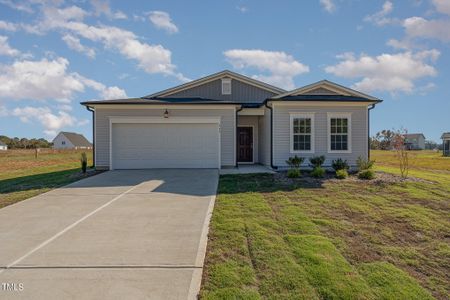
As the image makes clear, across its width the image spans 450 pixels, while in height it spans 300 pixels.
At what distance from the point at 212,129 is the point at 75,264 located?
34.9ft

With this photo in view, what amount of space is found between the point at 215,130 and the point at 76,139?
7249 centimetres

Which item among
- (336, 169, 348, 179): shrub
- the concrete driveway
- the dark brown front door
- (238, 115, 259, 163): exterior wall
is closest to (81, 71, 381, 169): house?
(238, 115, 259, 163): exterior wall

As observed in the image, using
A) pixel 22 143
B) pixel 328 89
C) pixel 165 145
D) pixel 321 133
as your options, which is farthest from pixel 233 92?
pixel 22 143

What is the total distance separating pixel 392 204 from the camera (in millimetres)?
7785

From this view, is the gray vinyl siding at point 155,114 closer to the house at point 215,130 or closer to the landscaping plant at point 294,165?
the house at point 215,130

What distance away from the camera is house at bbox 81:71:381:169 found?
14.1m

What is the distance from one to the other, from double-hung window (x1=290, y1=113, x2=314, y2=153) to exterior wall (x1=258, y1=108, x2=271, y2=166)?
1189 mm

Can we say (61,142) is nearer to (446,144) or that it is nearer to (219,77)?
(219,77)

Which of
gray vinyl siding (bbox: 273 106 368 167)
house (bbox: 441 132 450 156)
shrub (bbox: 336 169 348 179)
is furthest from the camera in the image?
house (bbox: 441 132 450 156)

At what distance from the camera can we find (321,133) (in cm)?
1424

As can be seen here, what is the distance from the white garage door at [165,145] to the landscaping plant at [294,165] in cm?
338

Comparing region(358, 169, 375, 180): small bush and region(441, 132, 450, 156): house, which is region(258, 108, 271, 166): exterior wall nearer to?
region(358, 169, 375, 180): small bush

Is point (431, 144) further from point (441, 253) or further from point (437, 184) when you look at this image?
point (441, 253)

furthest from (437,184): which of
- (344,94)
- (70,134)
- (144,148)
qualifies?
(70,134)
